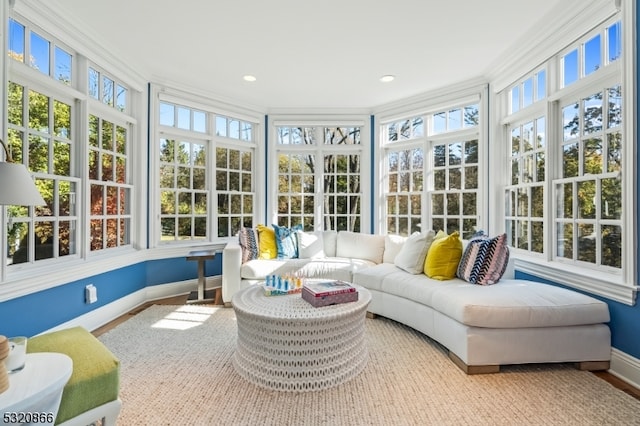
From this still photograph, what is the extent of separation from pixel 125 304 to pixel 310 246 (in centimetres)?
221

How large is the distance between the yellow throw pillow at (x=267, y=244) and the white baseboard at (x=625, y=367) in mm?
3332

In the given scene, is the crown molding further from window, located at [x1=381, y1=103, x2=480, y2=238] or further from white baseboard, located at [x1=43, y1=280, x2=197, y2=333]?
white baseboard, located at [x1=43, y1=280, x2=197, y2=333]

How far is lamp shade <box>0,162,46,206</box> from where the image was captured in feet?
4.95

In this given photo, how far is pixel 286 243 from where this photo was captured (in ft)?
14.4

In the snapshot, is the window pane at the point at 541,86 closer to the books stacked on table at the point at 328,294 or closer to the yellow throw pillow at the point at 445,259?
the yellow throw pillow at the point at 445,259

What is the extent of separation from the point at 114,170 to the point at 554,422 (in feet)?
13.9

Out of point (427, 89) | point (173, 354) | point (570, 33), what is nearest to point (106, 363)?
→ point (173, 354)

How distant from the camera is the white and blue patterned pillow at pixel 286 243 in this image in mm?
4363

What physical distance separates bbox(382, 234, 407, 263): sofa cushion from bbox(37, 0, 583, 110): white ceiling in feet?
6.34

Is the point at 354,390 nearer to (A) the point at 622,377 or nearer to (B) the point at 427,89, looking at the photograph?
(A) the point at 622,377

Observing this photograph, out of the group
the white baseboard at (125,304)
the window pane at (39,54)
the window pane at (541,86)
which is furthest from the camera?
the window pane at (541,86)

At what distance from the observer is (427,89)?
4418 millimetres

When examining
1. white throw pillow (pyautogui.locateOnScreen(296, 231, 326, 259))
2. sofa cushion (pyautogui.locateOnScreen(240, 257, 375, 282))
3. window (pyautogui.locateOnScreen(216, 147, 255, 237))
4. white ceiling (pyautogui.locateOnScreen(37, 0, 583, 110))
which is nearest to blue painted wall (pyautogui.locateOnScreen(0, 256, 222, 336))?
window (pyautogui.locateOnScreen(216, 147, 255, 237))

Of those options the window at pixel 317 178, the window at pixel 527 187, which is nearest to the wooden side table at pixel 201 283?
the window at pixel 317 178
